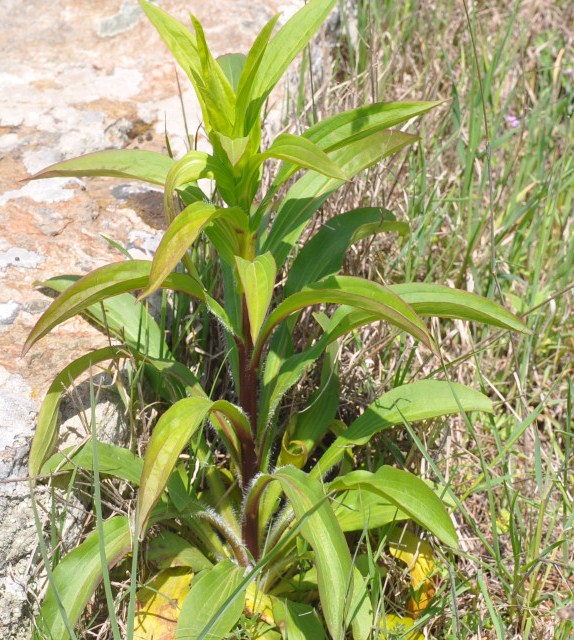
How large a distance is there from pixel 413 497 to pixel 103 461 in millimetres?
601

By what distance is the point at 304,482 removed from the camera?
4.82 ft

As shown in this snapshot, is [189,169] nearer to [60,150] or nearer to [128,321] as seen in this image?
[128,321]

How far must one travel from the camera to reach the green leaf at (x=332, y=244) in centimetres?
176

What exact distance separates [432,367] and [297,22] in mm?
1026

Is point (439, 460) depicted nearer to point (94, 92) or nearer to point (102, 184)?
point (102, 184)

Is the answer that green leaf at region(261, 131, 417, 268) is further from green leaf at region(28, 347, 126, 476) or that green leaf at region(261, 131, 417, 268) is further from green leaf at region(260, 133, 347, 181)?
green leaf at region(28, 347, 126, 476)

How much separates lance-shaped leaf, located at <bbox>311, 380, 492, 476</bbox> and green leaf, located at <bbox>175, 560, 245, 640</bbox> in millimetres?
272

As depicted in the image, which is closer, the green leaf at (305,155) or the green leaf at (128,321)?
the green leaf at (305,155)

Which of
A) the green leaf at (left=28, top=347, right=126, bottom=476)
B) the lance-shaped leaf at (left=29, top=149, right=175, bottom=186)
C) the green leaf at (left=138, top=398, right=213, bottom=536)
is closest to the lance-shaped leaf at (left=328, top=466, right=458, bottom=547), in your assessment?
the green leaf at (left=138, top=398, right=213, bottom=536)

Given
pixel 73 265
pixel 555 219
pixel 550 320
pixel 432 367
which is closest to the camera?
pixel 73 265

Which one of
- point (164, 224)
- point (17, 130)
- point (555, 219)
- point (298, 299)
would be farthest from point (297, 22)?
point (555, 219)

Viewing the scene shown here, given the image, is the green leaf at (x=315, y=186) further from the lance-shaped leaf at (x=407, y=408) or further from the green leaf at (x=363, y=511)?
the green leaf at (x=363, y=511)

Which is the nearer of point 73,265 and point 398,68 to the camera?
point 73,265

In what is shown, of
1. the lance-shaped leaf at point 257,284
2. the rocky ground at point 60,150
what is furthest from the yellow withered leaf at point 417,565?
the rocky ground at point 60,150
